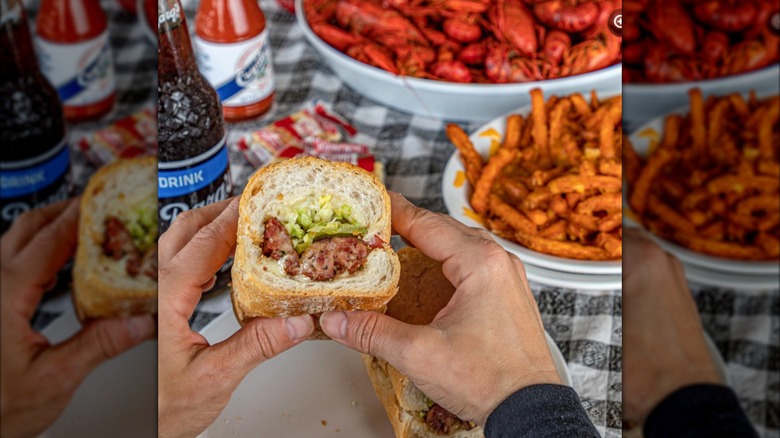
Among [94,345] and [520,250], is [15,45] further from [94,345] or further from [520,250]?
[520,250]

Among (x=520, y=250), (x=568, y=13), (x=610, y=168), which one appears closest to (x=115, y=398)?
(x=520, y=250)

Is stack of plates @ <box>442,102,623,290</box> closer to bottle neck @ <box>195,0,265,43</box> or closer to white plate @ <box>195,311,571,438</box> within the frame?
white plate @ <box>195,311,571,438</box>

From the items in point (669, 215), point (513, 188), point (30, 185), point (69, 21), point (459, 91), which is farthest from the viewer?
point (459, 91)

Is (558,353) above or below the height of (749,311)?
below

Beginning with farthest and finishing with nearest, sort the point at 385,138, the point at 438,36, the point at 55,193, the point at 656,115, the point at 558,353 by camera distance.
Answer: the point at 438,36, the point at 385,138, the point at 558,353, the point at 656,115, the point at 55,193

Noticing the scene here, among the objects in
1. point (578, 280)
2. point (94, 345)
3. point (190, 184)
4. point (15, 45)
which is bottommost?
point (578, 280)

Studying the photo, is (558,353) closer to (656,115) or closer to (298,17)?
(656,115)

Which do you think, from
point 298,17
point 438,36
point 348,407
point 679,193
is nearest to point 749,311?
point 679,193
